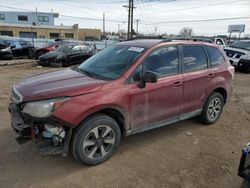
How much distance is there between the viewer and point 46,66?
13875mm

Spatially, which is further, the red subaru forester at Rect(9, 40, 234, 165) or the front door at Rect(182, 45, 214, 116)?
the front door at Rect(182, 45, 214, 116)

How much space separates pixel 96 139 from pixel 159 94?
1.25 m

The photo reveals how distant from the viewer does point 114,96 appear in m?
3.33

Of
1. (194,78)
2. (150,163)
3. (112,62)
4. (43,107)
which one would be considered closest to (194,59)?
(194,78)

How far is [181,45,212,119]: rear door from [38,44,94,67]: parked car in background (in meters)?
10.3

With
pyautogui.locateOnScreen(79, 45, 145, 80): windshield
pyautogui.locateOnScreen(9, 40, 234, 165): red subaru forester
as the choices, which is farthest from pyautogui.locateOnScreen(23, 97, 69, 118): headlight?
pyautogui.locateOnScreen(79, 45, 145, 80): windshield

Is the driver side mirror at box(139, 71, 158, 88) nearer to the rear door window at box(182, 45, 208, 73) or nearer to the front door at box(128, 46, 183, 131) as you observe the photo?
the front door at box(128, 46, 183, 131)

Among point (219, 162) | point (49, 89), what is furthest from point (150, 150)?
point (49, 89)

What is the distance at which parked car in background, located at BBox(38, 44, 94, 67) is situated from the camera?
13508 millimetres

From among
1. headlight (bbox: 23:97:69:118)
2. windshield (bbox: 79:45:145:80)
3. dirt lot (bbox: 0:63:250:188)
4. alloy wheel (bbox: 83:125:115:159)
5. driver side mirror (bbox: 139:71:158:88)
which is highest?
windshield (bbox: 79:45:145:80)

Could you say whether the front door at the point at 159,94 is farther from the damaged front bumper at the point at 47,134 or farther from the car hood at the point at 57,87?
the damaged front bumper at the point at 47,134

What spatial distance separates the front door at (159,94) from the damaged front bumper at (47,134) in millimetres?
1061

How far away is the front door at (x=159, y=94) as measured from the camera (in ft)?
11.9

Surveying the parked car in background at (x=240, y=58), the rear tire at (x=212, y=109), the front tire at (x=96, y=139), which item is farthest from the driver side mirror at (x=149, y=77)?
the parked car in background at (x=240, y=58)
